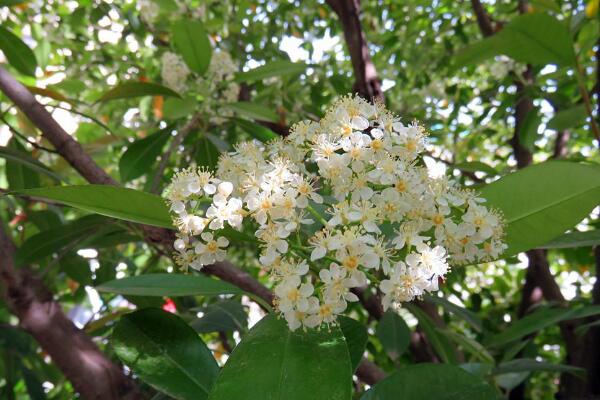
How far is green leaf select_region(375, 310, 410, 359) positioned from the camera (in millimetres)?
1323

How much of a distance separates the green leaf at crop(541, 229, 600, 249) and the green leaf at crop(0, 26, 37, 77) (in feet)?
3.98

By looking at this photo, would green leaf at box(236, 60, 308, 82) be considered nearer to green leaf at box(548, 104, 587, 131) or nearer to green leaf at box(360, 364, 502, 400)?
green leaf at box(548, 104, 587, 131)

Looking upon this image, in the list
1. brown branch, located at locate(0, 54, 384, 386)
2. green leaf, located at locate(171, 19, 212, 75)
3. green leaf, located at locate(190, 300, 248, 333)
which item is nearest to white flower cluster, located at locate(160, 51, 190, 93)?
green leaf, located at locate(171, 19, 212, 75)

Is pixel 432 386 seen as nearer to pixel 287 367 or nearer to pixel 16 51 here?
pixel 287 367

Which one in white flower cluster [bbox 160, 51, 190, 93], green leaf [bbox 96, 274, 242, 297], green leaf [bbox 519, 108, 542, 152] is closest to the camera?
green leaf [bbox 96, 274, 242, 297]

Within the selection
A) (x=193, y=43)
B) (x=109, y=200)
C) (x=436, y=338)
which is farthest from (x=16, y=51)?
(x=436, y=338)

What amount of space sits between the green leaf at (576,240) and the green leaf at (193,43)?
918 mm

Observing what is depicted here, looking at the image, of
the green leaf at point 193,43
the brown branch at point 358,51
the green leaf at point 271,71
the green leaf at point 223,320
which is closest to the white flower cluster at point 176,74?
the green leaf at point 193,43

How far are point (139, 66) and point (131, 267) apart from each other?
3.70 feet

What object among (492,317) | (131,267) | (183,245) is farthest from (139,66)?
(183,245)

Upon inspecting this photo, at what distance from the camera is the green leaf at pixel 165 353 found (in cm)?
84

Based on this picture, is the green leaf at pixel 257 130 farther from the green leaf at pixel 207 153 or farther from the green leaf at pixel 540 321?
the green leaf at pixel 540 321

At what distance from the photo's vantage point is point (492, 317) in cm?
211

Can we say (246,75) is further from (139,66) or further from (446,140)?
(446,140)
